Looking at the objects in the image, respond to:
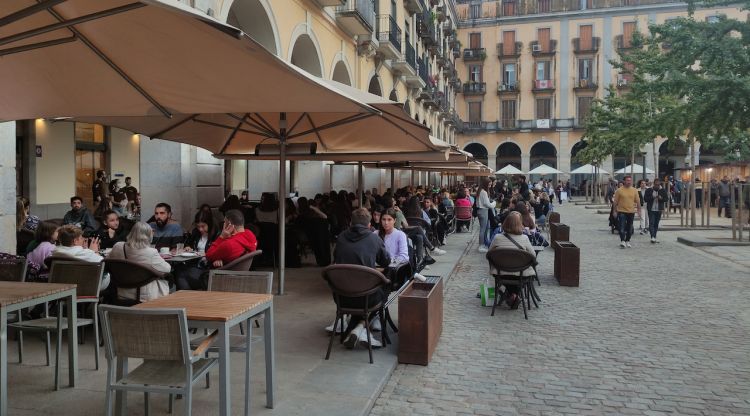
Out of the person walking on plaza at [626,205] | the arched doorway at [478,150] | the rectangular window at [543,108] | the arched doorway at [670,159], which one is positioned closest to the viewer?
the person walking on plaza at [626,205]

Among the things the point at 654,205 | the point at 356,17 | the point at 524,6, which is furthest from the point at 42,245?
the point at 524,6

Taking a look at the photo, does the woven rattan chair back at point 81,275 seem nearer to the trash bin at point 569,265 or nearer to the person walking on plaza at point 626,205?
the trash bin at point 569,265

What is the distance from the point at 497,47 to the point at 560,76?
606 centimetres

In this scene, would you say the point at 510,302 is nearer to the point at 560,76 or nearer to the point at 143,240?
the point at 143,240

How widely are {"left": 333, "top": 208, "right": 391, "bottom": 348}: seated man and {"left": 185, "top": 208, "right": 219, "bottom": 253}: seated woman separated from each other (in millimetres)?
2160

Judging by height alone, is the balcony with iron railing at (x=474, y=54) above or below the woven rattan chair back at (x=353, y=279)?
above

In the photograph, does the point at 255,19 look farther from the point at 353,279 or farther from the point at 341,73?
the point at 353,279

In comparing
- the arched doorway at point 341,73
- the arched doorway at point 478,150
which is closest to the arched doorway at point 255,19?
the arched doorway at point 341,73

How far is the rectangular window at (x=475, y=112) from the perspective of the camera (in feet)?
175

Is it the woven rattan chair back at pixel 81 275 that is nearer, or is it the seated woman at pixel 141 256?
the woven rattan chair back at pixel 81 275

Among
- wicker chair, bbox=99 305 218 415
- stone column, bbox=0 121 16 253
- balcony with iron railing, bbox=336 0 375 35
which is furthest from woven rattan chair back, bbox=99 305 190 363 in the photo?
balcony with iron railing, bbox=336 0 375 35

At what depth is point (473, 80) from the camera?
5384 cm

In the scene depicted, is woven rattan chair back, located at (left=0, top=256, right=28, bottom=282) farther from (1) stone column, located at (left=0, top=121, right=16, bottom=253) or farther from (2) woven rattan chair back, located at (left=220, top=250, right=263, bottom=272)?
(1) stone column, located at (left=0, top=121, right=16, bottom=253)

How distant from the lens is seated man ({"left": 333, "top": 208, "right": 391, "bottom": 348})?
17.9ft
